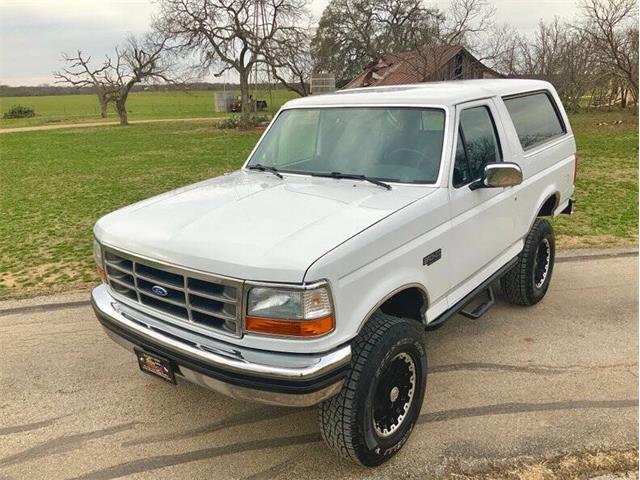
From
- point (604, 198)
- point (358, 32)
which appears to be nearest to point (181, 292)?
point (604, 198)

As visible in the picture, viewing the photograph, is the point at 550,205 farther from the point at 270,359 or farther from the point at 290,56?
the point at 290,56

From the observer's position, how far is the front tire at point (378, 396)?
8.41 feet

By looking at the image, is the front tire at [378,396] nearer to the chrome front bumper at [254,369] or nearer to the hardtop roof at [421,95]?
the chrome front bumper at [254,369]

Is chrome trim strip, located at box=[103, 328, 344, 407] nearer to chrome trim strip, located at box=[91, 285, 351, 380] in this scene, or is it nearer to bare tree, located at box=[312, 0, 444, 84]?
chrome trim strip, located at box=[91, 285, 351, 380]

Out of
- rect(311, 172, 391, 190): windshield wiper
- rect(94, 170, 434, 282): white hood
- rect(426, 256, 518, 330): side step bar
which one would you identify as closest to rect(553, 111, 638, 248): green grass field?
rect(426, 256, 518, 330): side step bar

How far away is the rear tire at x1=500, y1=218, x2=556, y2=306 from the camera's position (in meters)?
4.45

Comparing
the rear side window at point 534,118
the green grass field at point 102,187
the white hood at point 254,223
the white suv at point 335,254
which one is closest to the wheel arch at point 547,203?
the white suv at point 335,254

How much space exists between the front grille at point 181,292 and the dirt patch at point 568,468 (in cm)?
151

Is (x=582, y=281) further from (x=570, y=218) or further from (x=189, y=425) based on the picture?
(x=189, y=425)

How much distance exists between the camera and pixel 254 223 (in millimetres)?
2680

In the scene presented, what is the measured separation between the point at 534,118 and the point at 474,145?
1357 mm

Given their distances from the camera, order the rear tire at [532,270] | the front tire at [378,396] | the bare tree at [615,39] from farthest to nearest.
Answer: the bare tree at [615,39]
the rear tire at [532,270]
the front tire at [378,396]

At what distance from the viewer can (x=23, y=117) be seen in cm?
4725

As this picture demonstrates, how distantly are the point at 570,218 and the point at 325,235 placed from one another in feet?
21.2
